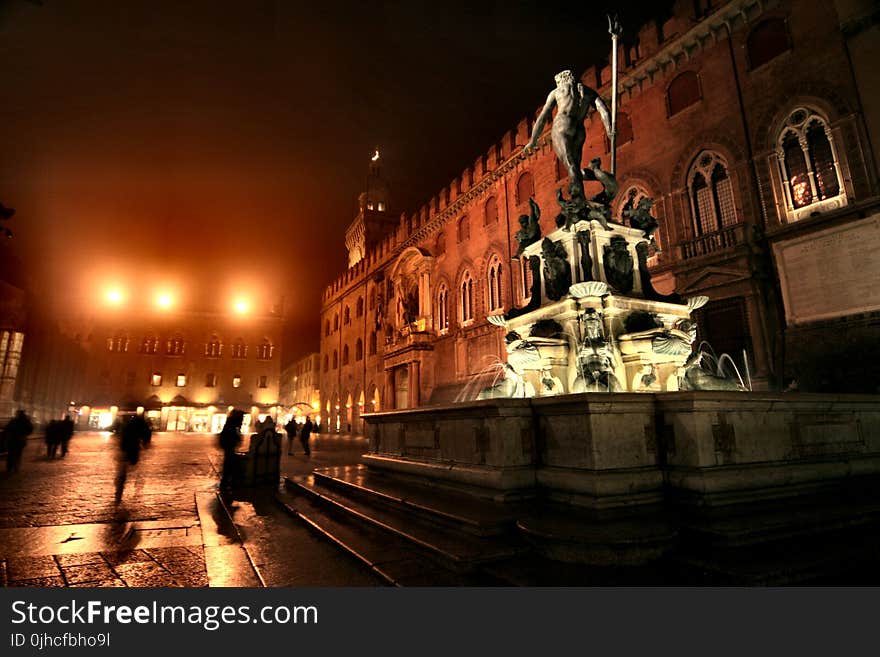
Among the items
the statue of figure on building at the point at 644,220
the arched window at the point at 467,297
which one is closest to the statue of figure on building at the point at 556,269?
the statue of figure on building at the point at 644,220

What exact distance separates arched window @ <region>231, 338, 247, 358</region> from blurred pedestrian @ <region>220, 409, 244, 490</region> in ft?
129

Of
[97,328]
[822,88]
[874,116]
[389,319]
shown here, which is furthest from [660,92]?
[97,328]

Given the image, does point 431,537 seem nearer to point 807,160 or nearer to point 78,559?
point 78,559

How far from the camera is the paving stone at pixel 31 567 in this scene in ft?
9.66

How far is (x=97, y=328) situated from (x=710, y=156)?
47632 millimetres

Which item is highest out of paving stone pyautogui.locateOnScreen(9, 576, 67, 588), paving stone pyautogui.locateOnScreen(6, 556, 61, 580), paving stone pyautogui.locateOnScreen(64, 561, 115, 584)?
paving stone pyautogui.locateOnScreen(6, 556, 61, 580)

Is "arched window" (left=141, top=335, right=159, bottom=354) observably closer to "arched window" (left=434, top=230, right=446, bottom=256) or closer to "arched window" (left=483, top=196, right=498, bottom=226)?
"arched window" (left=434, top=230, right=446, bottom=256)

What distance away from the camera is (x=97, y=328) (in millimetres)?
40719

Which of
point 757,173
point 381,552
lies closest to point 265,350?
point 757,173

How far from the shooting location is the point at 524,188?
1970 cm

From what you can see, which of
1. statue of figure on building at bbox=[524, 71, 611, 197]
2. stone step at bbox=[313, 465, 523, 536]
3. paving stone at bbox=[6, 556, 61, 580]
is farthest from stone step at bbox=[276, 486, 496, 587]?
statue of figure on building at bbox=[524, 71, 611, 197]

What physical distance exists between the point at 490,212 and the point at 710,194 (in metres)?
10.5

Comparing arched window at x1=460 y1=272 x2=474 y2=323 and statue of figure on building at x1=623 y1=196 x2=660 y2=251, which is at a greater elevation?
arched window at x1=460 y1=272 x2=474 y2=323

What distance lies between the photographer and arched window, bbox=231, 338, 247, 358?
44.7 metres
